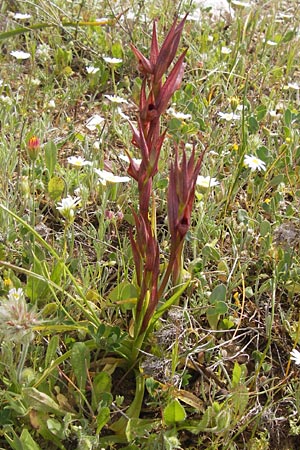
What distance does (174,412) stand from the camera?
1.40 meters

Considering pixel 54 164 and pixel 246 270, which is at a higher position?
pixel 54 164

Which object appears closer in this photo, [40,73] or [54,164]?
[54,164]

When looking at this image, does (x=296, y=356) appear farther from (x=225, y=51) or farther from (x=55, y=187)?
(x=225, y=51)

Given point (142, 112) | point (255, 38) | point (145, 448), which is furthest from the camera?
point (255, 38)

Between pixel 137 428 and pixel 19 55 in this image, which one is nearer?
pixel 137 428

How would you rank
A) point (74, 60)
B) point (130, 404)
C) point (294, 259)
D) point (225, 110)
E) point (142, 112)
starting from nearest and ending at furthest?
point (142, 112), point (130, 404), point (294, 259), point (225, 110), point (74, 60)

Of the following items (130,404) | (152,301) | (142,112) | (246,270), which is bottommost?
(130,404)

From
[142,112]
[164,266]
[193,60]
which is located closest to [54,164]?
[164,266]

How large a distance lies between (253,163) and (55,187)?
2.29 feet

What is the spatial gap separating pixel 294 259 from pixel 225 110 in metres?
0.92

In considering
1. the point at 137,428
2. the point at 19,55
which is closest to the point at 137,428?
the point at 137,428

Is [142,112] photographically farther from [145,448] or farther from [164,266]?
[145,448]

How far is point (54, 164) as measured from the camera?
2072 mm

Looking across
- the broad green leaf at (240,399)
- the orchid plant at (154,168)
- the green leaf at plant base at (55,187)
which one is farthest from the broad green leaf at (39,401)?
the green leaf at plant base at (55,187)
